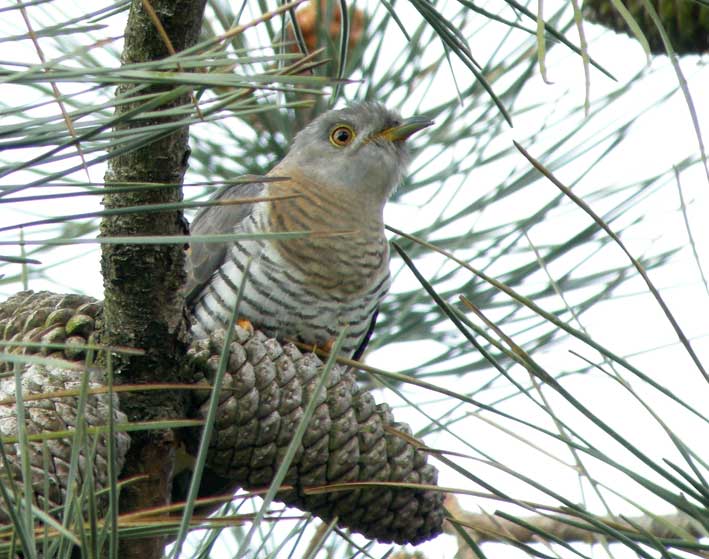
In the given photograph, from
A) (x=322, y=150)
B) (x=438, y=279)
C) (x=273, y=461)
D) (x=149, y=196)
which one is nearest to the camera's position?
(x=149, y=196)

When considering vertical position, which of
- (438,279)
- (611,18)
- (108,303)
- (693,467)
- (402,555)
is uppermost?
(611,18)

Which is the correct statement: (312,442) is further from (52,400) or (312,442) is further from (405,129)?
(405,129)

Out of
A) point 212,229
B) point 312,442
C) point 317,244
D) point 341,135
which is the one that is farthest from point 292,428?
point 341,135

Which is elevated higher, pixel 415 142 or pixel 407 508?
pixel 415 142

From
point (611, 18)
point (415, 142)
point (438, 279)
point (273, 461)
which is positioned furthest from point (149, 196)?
point (415, 142)

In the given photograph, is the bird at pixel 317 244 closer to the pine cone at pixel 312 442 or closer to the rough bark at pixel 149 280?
the pine cone at pixel 312 442

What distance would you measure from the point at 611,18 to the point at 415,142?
1240mm

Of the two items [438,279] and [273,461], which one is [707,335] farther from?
[273,461]

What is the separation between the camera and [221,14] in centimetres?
341

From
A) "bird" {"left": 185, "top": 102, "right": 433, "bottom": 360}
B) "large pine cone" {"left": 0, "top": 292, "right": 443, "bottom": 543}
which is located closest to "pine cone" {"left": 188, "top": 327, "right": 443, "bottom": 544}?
"large pine cone" {"left": 0, "top": 292, "right": 443, "bottom": 543}

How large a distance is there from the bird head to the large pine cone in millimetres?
1612

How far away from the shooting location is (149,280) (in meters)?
1.90

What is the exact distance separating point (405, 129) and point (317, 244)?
21.0 inches

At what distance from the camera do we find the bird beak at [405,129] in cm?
356
